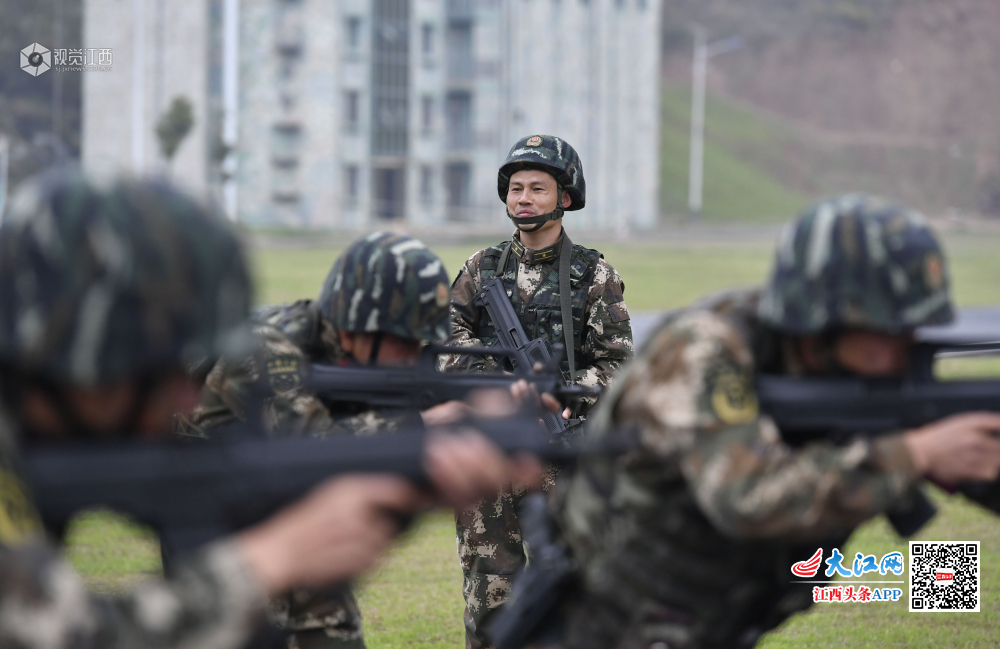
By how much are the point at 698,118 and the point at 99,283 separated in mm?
90629

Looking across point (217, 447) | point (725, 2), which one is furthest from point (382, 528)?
point (725, 2)

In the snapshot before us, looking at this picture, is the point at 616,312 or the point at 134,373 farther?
the point at 616,312

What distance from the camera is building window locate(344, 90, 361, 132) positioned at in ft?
209

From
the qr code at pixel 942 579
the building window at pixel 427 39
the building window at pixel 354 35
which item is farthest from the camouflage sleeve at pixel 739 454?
the building window at pixel 427 39

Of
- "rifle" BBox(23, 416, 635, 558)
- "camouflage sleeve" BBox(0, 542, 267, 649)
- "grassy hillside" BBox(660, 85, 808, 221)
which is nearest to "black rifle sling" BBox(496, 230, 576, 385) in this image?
"rifle" BBox(23, 416, 635, 558)

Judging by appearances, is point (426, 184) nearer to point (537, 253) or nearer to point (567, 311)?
point (537, 253)

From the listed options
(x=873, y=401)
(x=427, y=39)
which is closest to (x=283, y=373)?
(x=873, y=401)

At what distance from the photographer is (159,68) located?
5900 centimetres

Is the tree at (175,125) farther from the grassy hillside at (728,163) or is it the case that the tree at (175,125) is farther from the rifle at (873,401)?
the rifle at (873,401)

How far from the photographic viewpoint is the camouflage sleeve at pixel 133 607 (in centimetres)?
212

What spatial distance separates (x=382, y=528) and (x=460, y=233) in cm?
5562

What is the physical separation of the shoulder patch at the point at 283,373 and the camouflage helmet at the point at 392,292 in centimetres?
19

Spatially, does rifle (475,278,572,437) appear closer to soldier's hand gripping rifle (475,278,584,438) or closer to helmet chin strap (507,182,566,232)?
soldier's hand gripping rifle (475,278,584,438)

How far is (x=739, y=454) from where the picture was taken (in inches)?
111
